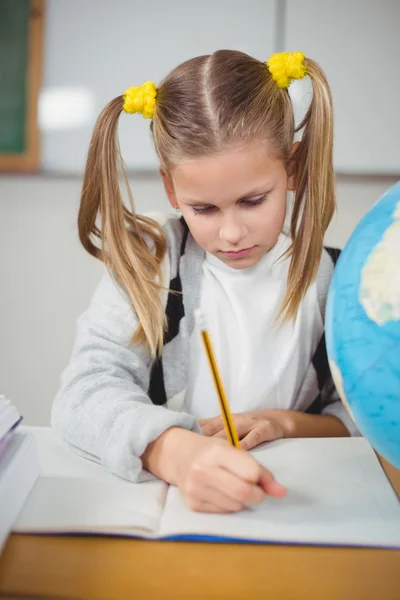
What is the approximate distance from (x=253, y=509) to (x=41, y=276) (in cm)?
157

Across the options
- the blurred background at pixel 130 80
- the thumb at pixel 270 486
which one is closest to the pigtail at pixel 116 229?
the thumb at pixel 270 486

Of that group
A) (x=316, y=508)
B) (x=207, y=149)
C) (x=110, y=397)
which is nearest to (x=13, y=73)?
→ (x=207, y=149)

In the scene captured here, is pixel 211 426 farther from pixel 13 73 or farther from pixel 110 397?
pixel 13 73

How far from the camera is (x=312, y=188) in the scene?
90 cm

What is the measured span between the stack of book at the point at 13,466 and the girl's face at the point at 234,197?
0.33m

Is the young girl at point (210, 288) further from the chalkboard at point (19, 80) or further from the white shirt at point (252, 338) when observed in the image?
the chalkboard at point (19, 80)

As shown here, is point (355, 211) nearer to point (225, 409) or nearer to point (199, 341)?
point (199, 341)

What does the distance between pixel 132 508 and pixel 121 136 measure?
1515mm

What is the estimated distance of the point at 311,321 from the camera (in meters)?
1.05

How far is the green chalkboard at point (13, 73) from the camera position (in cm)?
190

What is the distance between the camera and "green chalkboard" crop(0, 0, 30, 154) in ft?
6.24

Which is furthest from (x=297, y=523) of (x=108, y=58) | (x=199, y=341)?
(x=108, y=58)

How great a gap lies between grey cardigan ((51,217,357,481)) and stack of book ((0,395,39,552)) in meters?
0.08

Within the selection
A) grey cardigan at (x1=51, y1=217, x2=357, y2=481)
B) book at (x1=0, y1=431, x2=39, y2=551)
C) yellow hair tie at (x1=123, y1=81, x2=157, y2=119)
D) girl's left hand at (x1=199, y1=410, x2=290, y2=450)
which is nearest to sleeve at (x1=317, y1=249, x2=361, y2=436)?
grey cardigan at (x1=51, y1=217, x2=357, y2=481)
